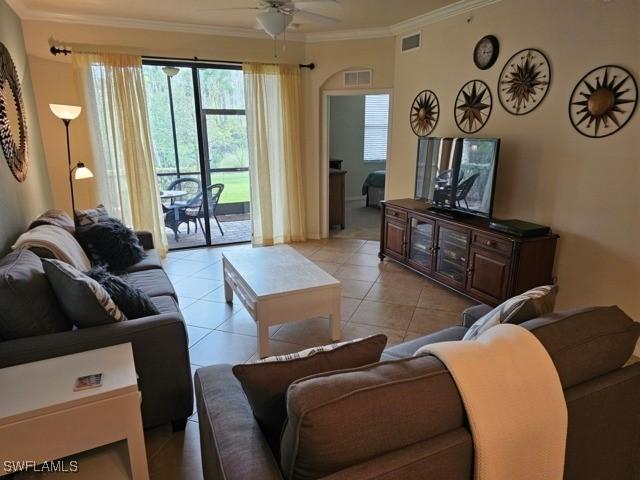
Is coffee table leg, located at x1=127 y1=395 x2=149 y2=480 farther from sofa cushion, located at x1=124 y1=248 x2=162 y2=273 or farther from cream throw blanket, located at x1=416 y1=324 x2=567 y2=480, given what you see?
sofa cushion, located at x1=124 y1=248 x2=162 y2=273

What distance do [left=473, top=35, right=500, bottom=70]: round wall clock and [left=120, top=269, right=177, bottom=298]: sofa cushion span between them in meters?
3.39

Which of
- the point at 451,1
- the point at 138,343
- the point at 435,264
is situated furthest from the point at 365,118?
the point at 138,343

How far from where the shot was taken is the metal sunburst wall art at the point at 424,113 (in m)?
4.49

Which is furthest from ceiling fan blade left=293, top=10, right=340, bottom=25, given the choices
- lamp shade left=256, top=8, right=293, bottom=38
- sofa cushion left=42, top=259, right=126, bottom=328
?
sofa cushion left=42, top=259, right=126, bottom=328

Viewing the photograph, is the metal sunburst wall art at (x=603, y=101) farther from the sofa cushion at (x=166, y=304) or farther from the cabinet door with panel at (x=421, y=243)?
the sofa cushion at (x=166, y=304)

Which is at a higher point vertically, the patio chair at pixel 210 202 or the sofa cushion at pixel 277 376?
the sofa cushion at pixel 277 376

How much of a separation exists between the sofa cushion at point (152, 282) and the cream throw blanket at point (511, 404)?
2.01 metres

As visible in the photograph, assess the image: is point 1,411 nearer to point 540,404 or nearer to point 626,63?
point 540,404

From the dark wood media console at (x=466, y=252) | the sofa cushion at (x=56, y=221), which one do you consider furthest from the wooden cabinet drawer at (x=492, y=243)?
the sofa cushion at (x=56, y=221)

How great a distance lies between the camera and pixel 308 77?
17.4 ft

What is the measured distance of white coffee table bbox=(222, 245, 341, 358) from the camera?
269 cm

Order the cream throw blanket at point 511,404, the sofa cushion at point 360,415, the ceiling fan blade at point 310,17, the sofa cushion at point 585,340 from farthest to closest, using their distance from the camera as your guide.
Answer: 1. the ceiling fan blade at point 310,17
2. the sofa cushion at point 585,340
3. the cream throw blanket at point 511,404
4. the sofa cushion at point 360,415

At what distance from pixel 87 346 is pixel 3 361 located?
0.29 meters

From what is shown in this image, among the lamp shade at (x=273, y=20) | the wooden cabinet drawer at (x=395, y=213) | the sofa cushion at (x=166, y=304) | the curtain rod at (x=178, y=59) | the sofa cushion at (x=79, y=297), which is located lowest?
the sofa cushion at (x=166, y=304)
